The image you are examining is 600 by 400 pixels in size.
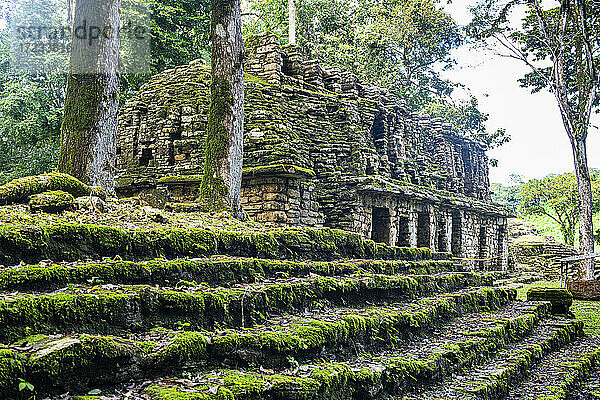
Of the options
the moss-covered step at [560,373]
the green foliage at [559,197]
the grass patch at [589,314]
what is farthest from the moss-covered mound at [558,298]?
the green foliage at [559,197]

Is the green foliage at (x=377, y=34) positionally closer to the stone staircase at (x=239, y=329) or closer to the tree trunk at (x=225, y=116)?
the tree trunk at (x=225, y=116)

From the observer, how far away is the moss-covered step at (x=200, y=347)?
10.5 ft

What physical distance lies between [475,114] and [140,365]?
112 feet

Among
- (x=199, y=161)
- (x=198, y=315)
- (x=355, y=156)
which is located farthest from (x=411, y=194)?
(x=198, y=315)

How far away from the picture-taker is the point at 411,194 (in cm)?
1730

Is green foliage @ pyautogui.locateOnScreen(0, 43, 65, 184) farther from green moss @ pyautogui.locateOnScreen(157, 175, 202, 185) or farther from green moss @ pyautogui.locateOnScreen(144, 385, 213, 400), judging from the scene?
green moss @ pyautogui.locateOnScreen(144, 385, 213, 400)

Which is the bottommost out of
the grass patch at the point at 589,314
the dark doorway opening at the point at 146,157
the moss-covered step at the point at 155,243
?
the grass patch at the point at 589,314

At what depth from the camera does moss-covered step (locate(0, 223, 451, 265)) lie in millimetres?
4520

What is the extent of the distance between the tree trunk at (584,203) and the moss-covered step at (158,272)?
11.9 metres

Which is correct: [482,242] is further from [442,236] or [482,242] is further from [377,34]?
[377,34]

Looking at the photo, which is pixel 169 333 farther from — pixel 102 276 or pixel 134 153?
pixel 134 153

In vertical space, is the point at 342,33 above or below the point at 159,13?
above

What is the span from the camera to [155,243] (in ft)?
18.3

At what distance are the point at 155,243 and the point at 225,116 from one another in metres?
5.15
